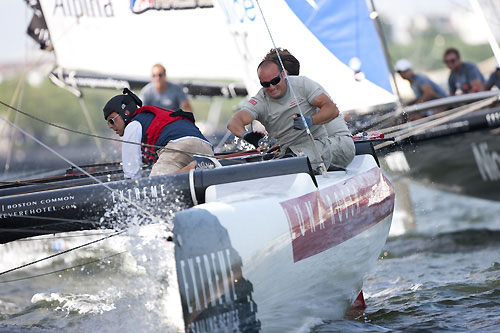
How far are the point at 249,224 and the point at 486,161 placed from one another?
6004mm

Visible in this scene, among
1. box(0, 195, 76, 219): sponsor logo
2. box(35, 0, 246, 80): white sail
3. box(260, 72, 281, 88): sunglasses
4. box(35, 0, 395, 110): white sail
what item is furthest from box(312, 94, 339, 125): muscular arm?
box(35, 0, 246, 80): white sail

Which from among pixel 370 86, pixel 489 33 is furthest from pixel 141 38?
pixel 489 33

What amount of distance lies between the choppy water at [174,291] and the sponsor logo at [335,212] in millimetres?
371

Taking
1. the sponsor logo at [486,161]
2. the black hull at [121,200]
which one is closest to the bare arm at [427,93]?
the sponsor logo at [486,161]

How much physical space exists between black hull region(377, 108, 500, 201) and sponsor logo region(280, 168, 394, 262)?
3.54m

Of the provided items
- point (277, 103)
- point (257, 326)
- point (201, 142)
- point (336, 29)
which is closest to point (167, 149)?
point (201, 142)

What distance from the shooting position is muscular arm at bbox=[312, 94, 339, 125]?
14.7ft

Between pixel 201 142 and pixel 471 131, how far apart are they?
15.0 ft

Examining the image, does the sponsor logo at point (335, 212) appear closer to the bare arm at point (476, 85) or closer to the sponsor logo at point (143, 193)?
the sponsor logo at point (143, 193)

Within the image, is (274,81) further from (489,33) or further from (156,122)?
(489,33)

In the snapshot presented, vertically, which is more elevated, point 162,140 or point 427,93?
point 427,93

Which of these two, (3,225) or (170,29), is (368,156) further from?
(170,29)

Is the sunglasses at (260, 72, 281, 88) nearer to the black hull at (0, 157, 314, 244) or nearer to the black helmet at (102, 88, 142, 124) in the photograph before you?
the black hull at (0, 157, 314, 244)

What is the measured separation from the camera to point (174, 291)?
3.63 meters
